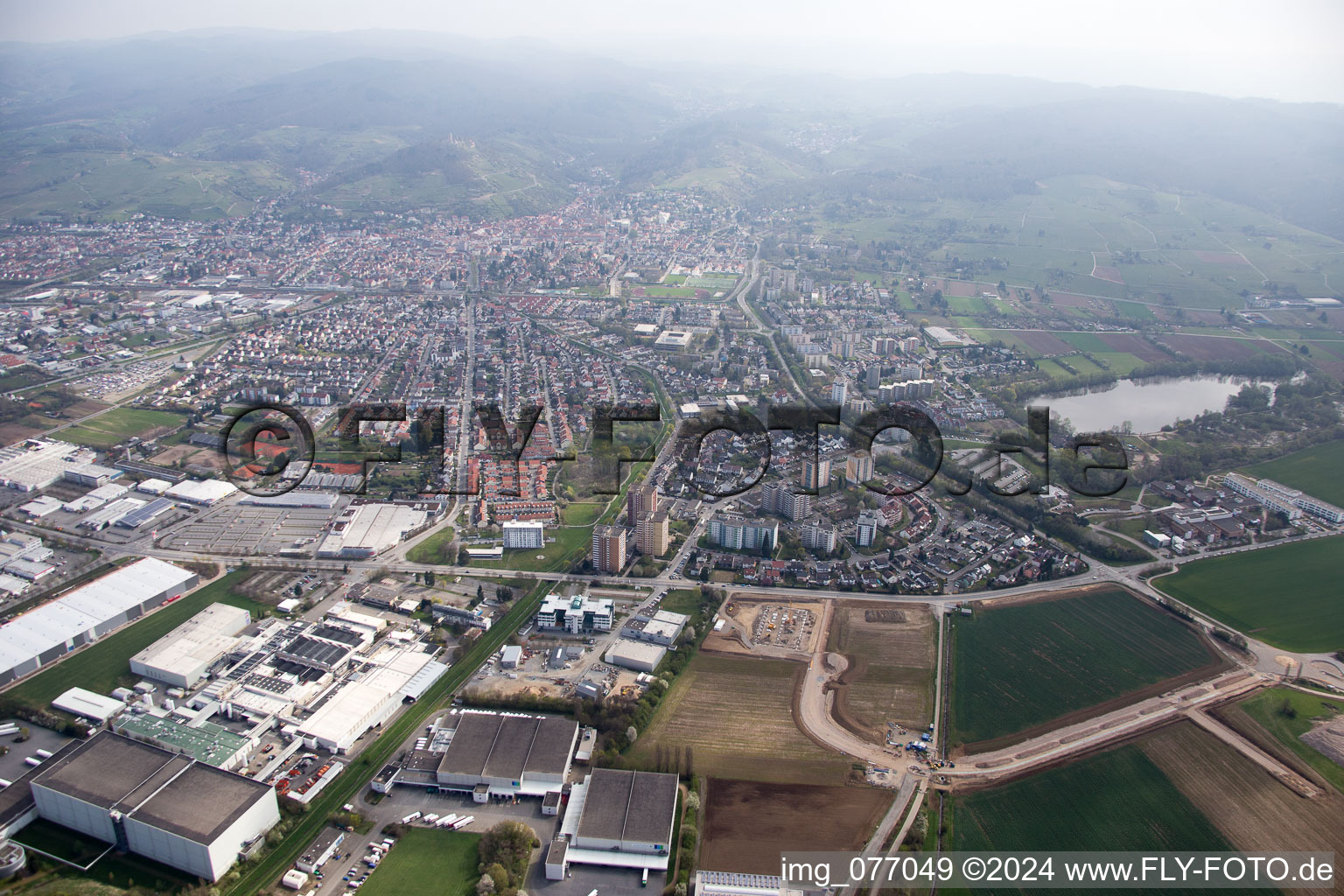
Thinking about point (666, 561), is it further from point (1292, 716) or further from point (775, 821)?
point (1292, 716)

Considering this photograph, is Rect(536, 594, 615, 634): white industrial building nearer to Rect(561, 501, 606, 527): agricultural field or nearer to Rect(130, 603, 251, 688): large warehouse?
Rect(561, 501, 606, 527): agricultural field

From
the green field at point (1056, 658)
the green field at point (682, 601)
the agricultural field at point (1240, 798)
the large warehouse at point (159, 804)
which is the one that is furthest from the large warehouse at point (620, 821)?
the agricultural field at point (1240, 798)

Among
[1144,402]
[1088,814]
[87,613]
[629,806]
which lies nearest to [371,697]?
[629,806]

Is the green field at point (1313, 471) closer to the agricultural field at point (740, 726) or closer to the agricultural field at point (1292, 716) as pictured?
the agricultural field at point (1292, 716)

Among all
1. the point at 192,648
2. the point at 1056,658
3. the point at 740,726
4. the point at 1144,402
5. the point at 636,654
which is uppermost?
the point at 1144,402

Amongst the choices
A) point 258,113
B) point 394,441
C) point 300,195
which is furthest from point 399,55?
point 394,441

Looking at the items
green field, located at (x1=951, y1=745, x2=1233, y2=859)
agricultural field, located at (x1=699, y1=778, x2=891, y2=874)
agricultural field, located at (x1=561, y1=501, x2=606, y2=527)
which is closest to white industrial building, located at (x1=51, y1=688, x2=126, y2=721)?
agricultural field, located at (x1=561, y1=501, x2=606, y2=527)
